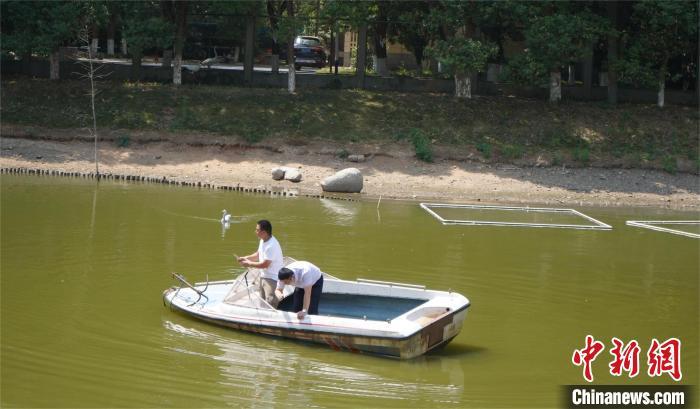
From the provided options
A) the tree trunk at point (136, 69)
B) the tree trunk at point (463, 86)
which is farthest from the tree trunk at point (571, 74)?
the tree trunk at point (136, 69)

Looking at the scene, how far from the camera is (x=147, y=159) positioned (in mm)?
31500

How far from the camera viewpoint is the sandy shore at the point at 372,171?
97.7ft

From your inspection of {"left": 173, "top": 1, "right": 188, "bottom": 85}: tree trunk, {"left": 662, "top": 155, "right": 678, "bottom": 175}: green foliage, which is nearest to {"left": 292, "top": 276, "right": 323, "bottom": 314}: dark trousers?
{"left": 662, "top": 155, "right": 678, "bottom": 175}: green foliage

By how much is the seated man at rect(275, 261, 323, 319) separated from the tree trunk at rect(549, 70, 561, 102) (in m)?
23.6

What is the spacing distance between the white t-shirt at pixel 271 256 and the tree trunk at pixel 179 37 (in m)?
23.2

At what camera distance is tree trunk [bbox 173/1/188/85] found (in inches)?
1433

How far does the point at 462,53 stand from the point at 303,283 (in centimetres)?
2160

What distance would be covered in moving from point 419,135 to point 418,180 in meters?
2.82

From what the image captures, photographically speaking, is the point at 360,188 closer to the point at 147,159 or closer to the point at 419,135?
the point at 419,135

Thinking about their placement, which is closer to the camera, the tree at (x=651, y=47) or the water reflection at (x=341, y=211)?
the water reflection at (x=341, y=211)

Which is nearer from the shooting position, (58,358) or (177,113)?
(58,358)

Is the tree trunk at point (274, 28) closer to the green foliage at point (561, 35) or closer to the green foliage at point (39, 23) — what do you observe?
the green foliage at point (39, 23)

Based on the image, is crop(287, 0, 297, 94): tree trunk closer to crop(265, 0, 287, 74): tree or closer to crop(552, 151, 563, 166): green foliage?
crop(265, 0, 287, 74): tree

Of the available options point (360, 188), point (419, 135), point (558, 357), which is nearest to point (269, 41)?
point (419, 135)
